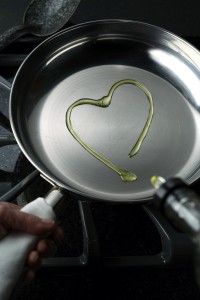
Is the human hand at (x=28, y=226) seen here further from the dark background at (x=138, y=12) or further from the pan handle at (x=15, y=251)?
the dark background at (x=138, y=12)

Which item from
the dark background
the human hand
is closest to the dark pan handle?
the dark background

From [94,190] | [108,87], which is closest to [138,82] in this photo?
[108,87]

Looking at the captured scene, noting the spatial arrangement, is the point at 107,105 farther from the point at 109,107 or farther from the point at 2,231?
the point at 2,231

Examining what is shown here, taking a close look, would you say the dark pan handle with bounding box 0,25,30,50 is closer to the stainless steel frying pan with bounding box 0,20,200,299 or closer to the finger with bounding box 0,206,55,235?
the stainless steel frying pan with bounding box 0,20,200,299

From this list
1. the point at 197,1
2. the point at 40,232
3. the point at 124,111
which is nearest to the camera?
the point at 40,232

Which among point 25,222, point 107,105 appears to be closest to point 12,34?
point 107,105

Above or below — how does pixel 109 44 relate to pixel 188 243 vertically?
above

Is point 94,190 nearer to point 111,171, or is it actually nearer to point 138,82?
point 111,171

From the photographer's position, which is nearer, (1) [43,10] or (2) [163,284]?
(2) [163,284]
